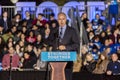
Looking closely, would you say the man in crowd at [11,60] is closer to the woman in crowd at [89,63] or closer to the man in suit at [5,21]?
the woman in crowd at [89,63]

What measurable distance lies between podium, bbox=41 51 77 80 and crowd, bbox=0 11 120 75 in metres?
3.98

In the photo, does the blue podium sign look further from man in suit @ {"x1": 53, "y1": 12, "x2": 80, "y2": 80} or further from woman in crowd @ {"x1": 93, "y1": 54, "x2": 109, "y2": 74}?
woman in crowd @ {"x1": 93, "y1": 54, "x2": 109, "y2": 74}

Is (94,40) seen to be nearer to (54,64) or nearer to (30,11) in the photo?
(30,11)

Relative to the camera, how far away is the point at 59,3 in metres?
20.7

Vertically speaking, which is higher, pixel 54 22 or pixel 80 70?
pixel 54 22

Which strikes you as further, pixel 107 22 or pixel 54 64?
pixel 107 22

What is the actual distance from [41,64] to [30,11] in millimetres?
3807

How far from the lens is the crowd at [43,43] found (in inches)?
557

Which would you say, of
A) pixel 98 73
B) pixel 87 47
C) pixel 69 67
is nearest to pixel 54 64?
pixel 69 67

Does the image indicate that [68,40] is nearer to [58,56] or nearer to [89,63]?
[58,56]

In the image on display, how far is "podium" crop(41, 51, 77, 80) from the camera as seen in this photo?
30.2 ft

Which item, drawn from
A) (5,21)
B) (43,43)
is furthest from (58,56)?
(5,21)

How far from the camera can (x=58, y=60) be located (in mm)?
9281

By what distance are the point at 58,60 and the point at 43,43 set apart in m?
6.33
